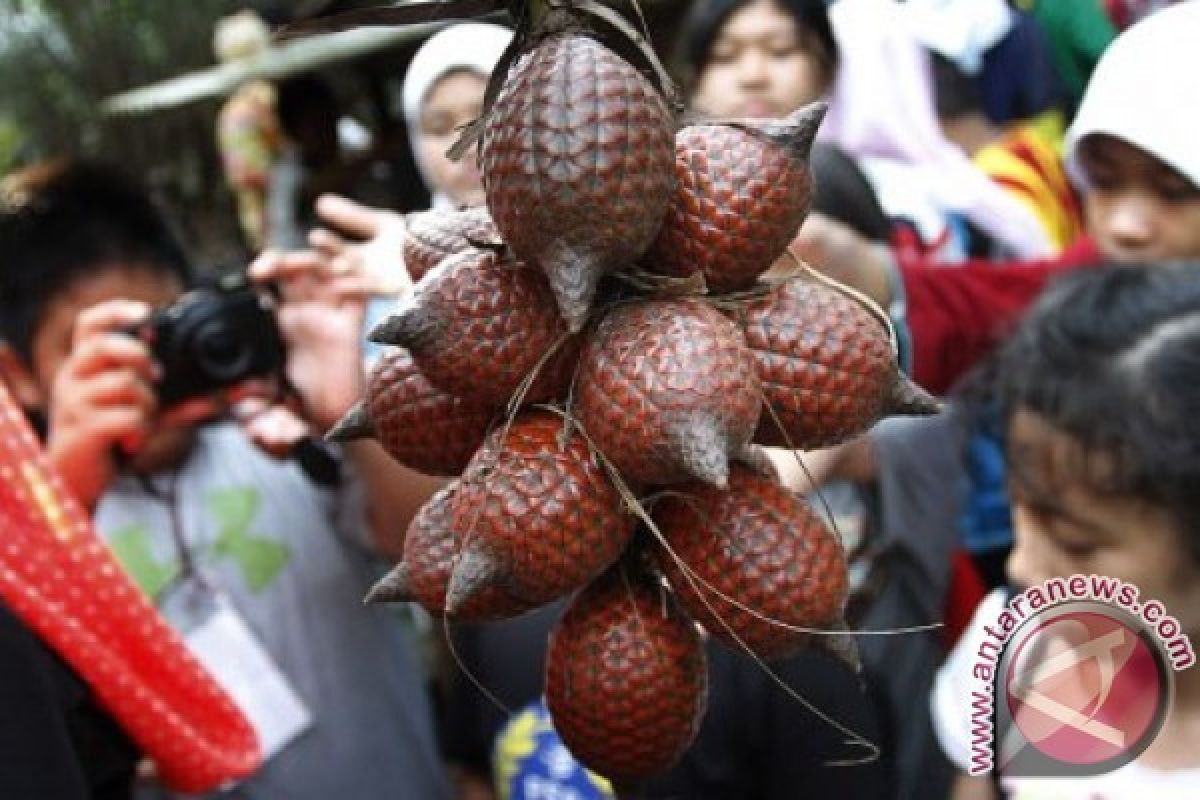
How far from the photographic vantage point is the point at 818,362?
69 cm

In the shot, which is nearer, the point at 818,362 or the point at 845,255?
the point at 818,362

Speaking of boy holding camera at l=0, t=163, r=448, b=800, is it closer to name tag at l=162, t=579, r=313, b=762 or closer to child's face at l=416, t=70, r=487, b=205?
name tag at l=162, t=579, r=313, b=762

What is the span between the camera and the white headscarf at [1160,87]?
1.10 metres

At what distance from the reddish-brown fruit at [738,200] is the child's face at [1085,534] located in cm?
50

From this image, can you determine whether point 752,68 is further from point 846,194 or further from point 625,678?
point 625,678

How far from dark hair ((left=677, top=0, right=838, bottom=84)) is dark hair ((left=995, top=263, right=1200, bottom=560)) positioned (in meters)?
0.77

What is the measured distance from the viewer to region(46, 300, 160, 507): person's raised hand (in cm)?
139

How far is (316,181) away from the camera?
123 inches

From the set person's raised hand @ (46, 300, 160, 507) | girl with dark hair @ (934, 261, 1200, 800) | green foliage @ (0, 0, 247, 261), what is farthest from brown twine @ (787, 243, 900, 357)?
green foliage @ (0, 0, 247, 261)

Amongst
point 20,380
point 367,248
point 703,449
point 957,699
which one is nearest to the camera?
point 703,449

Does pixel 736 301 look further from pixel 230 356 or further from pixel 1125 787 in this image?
pixel 230 356

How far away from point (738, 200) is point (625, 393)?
0.13 meters

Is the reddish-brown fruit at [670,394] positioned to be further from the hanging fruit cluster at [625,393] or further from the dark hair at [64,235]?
the dark hair at [64,235]

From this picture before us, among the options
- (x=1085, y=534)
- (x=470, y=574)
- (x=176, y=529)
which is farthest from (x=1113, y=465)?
(x=176, y=529)
